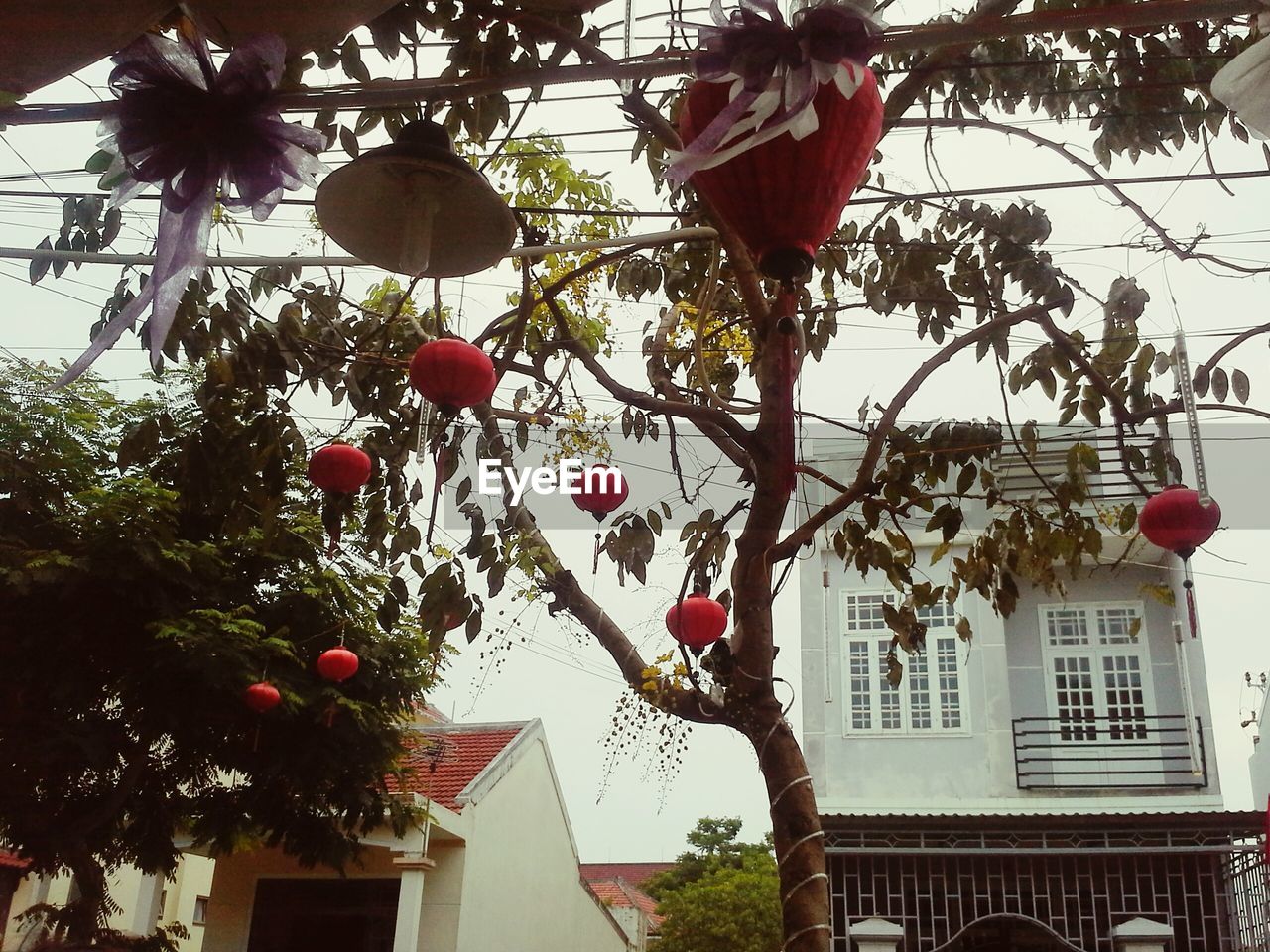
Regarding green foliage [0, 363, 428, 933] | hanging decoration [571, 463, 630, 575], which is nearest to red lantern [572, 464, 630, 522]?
hanging decoration [571, 463, 630, 575]

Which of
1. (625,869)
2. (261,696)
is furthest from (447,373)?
(625,869)

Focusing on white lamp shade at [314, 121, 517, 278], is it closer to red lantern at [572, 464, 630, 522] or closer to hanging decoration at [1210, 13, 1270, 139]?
hanging decoration at [1210, 13, 1270, 139]

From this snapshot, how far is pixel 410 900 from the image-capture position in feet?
25.8

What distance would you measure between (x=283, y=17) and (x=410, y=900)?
764 cm

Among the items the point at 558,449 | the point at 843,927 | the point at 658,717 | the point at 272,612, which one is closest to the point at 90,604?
the point at 272,612

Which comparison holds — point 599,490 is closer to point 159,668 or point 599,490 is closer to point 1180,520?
point 1180,520

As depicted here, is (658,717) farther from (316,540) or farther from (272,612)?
(272,612)

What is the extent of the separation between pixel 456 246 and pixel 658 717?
211 cm

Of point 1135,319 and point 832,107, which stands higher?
point 1135,319

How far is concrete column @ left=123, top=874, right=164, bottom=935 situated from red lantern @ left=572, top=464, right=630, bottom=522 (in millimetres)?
7128

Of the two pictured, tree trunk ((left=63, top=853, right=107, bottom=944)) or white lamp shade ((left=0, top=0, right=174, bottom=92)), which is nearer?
white lamp shade ((left=0, top=0, right=174, bottom=92))

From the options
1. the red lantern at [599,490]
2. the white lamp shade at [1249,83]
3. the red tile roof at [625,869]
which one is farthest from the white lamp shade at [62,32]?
the red tile roof at [625,869]

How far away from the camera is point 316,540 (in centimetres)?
662

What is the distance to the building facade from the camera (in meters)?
6.82
